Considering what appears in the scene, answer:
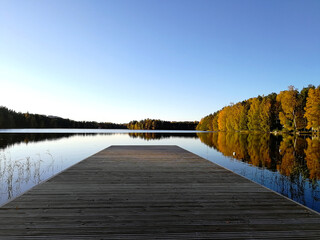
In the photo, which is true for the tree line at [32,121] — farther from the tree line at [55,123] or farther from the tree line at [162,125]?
the tree line at [162,125]

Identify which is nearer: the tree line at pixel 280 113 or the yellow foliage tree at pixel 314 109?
the yellow foliage tree at pixel 314 109

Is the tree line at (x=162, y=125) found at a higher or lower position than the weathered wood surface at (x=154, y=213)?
higher

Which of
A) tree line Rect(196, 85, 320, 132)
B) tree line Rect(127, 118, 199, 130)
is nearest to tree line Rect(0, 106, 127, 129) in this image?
tree line Rect(127, 118, 199, 130)

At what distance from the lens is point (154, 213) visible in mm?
3434

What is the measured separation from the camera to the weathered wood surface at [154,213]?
9.12 feet

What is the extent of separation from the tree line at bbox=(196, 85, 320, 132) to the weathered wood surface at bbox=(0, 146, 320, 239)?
46702 mm

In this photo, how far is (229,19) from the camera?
2483cm

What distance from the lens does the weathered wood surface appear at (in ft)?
9.12

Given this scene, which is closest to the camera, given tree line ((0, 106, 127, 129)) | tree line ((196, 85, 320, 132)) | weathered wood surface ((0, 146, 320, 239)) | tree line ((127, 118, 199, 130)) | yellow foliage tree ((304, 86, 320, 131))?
weathered wood surface ((0, 146, 320, 239))

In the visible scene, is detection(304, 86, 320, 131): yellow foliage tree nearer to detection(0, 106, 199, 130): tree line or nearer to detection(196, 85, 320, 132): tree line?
detection(196, 85, 320, 132): tree line

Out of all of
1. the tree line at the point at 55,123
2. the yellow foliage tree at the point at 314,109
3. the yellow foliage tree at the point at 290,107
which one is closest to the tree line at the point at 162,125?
the tree line at the point at 55,123

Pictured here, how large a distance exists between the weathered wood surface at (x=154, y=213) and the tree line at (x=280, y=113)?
153ft

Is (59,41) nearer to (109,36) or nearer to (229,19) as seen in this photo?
(109,36)

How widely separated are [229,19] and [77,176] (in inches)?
1065
